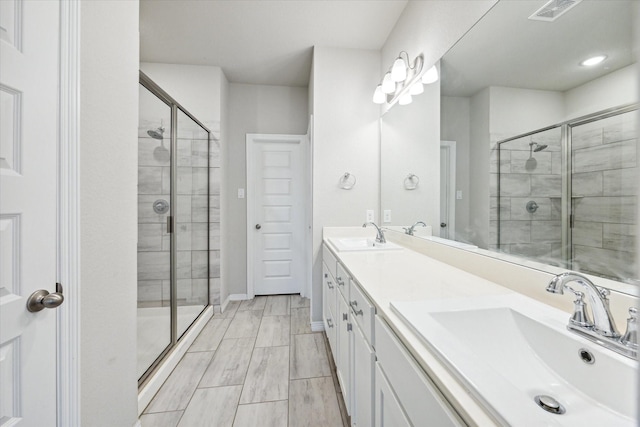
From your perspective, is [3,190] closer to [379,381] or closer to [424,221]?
[379,381]

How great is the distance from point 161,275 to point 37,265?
1274mm

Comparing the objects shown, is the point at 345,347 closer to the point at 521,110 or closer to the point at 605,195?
the point at 605,195

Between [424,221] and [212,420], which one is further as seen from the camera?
[424,221]

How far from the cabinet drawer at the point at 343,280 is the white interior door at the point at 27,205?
42.3 inches

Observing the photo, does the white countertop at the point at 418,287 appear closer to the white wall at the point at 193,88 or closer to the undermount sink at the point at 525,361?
the undermount sink at the point at 525,361

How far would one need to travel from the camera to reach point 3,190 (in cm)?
66

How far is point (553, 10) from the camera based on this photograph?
84 cm

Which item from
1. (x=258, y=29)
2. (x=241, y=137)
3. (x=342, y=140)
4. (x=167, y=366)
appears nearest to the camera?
(x=167, y=366)

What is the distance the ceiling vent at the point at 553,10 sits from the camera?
Result: 789mm

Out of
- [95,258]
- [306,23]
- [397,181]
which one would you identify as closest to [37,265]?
[95,258]

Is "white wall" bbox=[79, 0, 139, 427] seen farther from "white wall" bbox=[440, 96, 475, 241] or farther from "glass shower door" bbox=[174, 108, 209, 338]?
"white wall" bbox=[440, 96, 475, 241]

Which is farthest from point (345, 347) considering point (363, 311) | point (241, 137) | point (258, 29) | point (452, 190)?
point (241, 137)

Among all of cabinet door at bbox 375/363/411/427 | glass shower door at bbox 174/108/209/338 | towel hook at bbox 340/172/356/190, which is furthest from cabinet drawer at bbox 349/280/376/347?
glass shower door at bbox 174/108/209/338

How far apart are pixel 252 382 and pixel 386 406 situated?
120 centimetres
